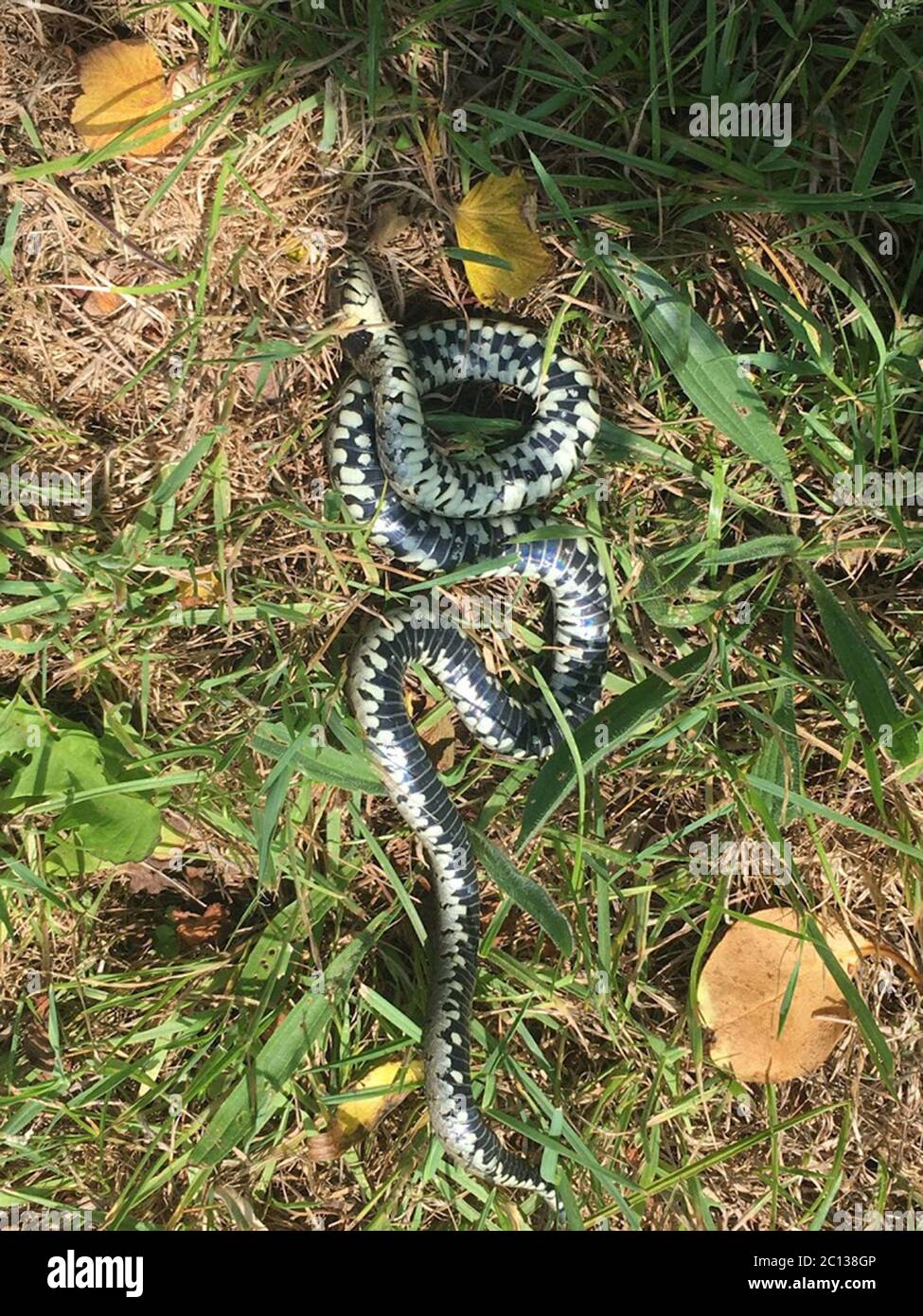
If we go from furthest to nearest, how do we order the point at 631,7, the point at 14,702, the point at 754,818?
1. the point at 754,818
2. the point at 14,702
3. the point at 631,7

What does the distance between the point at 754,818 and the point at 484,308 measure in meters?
1.73

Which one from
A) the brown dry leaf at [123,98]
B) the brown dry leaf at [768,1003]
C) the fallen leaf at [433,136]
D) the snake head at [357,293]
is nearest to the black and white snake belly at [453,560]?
the snake head at [357,293]

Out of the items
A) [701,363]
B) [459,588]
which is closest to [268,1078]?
[459,588]

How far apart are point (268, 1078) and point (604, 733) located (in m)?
1.42

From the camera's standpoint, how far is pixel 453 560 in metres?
2.66

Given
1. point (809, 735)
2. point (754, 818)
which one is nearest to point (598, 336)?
point (809, 735)

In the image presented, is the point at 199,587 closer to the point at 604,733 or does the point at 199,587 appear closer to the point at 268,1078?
the point at 604,733

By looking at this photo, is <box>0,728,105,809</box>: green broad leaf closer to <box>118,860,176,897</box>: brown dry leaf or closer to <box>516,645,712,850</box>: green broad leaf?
<box>118,860,176,897</box>: brown dry leaf

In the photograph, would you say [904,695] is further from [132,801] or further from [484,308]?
Result: [132,801]

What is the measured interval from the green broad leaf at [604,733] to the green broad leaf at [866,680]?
1.16 ft

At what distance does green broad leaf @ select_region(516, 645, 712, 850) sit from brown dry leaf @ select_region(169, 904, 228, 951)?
985mm

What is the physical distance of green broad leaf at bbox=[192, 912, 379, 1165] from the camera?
Result: 8.93ft

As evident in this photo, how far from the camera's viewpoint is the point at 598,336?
2.69m

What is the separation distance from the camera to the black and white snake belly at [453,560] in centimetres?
257
